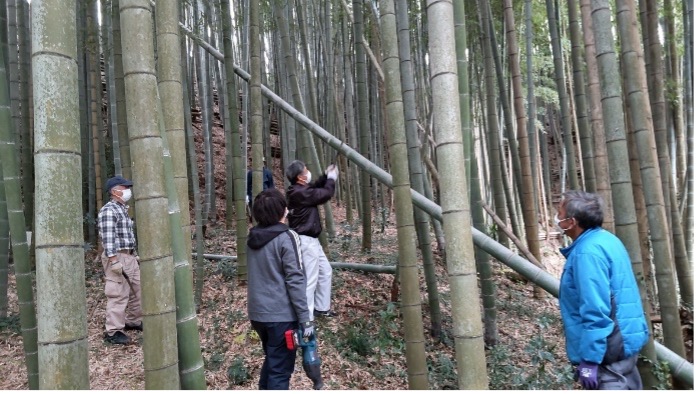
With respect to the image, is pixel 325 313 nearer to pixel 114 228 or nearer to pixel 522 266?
pixel 522 266

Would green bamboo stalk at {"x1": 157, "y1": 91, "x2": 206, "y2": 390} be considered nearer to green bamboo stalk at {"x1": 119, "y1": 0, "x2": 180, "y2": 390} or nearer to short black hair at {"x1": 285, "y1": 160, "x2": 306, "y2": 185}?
green bamboo stalk at {"x1": 119, "y1": 0, "x2": 180, "y2": 390}

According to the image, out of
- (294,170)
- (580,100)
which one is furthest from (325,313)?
(580,100)

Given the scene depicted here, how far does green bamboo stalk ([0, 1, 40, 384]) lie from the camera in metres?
1.95

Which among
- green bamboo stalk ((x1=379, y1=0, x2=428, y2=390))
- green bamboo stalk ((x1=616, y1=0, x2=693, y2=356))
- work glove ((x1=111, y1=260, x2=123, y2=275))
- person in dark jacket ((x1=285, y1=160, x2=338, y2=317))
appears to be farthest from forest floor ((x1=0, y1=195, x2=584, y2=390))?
green bamboo stalk ((x1=379, y1=0, x2=428, y2=390))

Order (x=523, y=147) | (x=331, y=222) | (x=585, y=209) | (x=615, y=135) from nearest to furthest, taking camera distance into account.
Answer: (x=585, y=209)
(x=615, y=135)
(x=523, y=147)
(x=331, y=222)

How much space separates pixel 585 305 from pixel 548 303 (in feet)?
12.9

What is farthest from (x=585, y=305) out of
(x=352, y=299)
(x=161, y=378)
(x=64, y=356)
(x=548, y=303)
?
(x=548, y=303)

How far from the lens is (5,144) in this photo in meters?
1.96

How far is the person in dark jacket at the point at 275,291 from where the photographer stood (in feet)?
7.24

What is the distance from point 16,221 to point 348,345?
2347 mm

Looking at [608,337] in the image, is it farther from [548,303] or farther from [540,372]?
[548,303]

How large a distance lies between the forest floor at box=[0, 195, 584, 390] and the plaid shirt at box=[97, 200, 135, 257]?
0.73 metres

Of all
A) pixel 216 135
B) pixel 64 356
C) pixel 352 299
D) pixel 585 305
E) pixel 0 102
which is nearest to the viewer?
pixel 64 356

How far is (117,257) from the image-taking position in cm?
351
